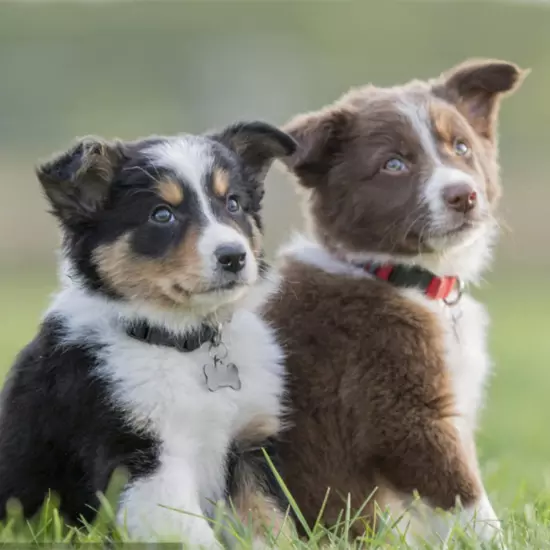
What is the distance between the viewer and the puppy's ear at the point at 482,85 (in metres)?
5.31

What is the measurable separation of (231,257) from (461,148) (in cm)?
133

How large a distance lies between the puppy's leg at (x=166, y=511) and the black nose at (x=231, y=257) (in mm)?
782

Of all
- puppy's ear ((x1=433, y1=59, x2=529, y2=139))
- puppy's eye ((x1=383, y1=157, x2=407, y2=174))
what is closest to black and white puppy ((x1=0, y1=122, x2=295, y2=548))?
puppy's eye ((x1=383, y1=157, x2=407, y2=174))

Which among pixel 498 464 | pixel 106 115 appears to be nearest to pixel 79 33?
pixel 106 115

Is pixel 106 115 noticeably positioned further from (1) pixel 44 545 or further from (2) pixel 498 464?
(1) pixel 44 545

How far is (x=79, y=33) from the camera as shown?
104 feet

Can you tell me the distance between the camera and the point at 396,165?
4.89 m

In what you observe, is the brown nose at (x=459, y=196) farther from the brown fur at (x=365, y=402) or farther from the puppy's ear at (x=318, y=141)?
the puppy's ear at (x=318, y=141)

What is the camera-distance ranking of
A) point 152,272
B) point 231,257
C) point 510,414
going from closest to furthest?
point 231,257, point 152,272, point 510,414

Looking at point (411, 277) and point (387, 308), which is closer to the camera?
point (387, 308)

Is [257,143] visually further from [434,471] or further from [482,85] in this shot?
[434,471]

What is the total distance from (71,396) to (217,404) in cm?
58

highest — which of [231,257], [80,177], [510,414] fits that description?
[80,177]

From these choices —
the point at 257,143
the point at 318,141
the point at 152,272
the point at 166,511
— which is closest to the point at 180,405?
the point at 166,511
